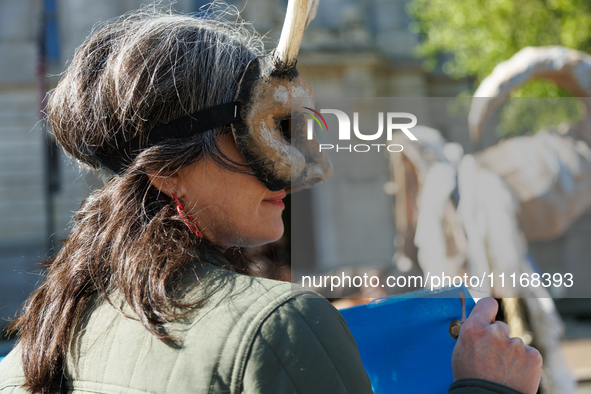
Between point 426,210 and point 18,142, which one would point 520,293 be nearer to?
point 426,210

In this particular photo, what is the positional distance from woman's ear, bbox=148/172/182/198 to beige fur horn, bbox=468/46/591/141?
3.06 m

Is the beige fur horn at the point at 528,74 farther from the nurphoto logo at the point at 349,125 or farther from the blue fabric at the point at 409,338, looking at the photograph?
the blue fabric at the point at 409,338

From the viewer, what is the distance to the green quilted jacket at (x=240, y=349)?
816 mm

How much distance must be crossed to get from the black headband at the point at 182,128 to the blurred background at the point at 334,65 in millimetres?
6921

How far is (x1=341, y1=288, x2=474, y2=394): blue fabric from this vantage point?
4.23 ft

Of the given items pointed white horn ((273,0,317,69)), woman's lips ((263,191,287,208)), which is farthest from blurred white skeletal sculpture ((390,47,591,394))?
pointed white horn ((273,0,317,69))

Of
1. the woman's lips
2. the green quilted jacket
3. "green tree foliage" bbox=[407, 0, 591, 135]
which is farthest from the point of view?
"green tree foliage" bbox=[407, 0, 591, 135]

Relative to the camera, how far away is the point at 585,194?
157 inches

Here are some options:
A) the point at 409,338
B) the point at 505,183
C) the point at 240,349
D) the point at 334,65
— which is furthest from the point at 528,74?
the point at 334,65

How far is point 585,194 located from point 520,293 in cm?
108

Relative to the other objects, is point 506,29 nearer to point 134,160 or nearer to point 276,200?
point 276,200

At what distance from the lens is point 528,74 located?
149 inches

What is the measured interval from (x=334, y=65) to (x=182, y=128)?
41.2 ft

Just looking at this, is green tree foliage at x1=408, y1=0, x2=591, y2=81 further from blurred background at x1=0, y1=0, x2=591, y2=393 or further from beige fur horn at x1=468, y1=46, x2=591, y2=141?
beige fur horn at x1=468, y1=46, x2=591, y2=141
